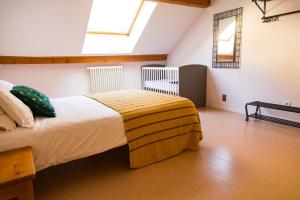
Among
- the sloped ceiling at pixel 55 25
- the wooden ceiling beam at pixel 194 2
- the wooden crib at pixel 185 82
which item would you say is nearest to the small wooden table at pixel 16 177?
the sloped ceiling at pixel 55 25

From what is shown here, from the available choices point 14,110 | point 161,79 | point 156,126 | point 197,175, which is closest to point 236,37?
point 161,79

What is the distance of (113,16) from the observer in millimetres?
4207

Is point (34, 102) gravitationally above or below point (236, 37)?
below

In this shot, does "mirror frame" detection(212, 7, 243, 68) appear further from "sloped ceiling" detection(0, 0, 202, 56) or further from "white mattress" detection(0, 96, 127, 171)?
"white mattress" detection(0, 96, 127, 171)

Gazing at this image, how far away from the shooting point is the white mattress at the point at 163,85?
13.7 ft

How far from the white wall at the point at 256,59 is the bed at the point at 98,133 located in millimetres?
1722

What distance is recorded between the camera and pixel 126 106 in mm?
2170

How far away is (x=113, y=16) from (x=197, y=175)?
11.4 ft

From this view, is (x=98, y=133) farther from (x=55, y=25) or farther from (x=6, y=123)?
(x=55, y=25)

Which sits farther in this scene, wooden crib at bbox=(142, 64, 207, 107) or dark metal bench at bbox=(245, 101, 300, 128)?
wooden crib at bbox=(142, 64, 207, 107)

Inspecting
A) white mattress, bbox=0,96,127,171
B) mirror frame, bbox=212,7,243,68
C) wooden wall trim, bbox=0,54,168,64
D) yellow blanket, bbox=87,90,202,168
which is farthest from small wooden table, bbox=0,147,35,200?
mirror frame, bbox=212,7,243,68

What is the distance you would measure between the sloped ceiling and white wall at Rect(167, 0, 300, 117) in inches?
25.6

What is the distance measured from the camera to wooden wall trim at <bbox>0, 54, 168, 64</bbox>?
370 cm

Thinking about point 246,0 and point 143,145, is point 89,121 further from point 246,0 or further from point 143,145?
point 246,0
